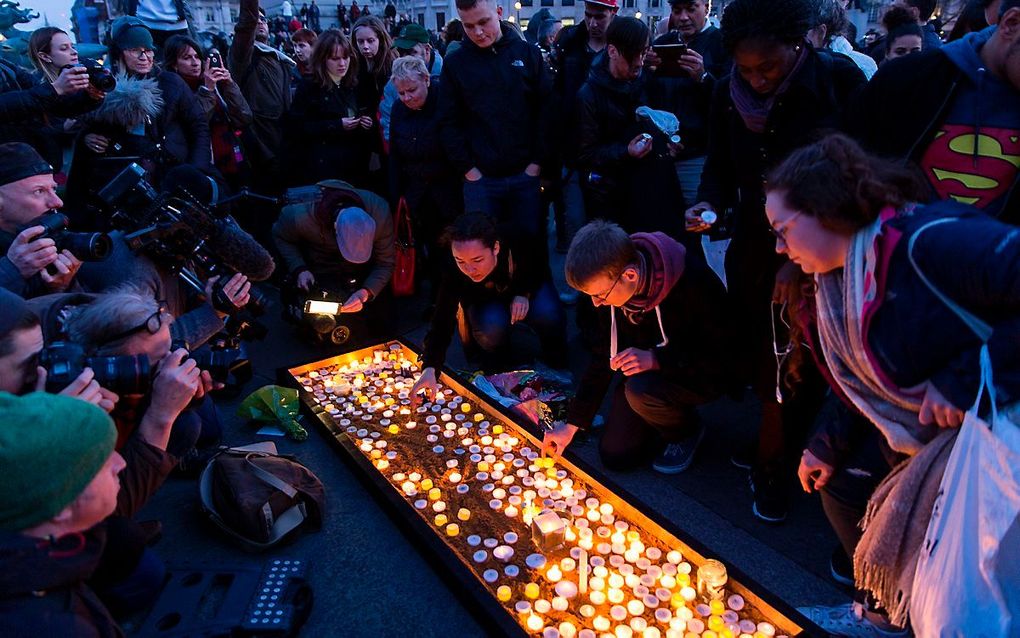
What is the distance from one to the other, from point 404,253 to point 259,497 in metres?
2.13

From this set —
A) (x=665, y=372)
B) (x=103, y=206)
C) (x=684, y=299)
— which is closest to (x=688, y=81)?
(x=684, y=299)

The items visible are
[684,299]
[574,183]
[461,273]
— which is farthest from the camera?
[574,183]

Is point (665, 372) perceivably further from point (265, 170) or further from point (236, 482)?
point (265, 170)

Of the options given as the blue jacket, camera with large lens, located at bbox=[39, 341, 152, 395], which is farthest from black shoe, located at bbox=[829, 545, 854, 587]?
the blue jacket

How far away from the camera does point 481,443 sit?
265 cm

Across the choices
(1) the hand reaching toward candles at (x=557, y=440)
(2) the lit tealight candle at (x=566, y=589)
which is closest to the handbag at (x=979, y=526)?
(2) the lit tealight candle at (x=566, y=589)

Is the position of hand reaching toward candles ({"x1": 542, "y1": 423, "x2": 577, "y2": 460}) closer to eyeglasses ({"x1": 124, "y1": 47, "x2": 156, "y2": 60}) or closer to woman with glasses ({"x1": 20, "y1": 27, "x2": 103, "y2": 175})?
woman with glasses ({"x1": 20, "y1": 27, "x2": 103, "y2": 175})

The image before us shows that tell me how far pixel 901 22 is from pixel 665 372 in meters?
2.89

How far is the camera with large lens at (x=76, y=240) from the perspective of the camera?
227 centimetres

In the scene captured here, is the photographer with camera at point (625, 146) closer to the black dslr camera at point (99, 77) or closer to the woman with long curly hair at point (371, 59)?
the woman with long curly hair at point (371, 59)

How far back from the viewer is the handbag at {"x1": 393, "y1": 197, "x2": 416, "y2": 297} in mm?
4078

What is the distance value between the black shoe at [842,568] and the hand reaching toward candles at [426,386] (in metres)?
1.67

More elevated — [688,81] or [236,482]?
[688,81]

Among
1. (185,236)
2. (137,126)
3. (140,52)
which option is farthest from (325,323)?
(140,52)
